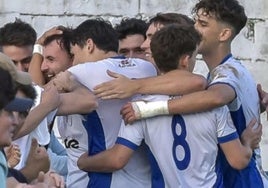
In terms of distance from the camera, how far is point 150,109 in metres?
4.98

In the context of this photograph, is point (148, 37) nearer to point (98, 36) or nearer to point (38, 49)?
point (98, 36)

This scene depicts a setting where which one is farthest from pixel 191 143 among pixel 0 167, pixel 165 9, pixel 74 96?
pixel 165 9

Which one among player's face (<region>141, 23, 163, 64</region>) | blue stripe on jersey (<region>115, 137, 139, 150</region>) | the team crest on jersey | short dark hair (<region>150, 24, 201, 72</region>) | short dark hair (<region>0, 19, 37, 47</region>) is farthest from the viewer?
player's face (<region>141, 23, 163, 64</region>)

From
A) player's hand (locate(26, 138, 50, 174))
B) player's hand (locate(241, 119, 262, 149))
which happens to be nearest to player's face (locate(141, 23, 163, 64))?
player's hand (locate(241, 119, 262, 149))

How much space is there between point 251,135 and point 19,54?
1313mm

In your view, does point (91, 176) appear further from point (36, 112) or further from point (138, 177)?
point (36, 112)

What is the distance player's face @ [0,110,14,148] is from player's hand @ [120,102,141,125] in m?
1.34

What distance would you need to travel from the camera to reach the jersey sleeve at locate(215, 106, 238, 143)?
5.01 metres

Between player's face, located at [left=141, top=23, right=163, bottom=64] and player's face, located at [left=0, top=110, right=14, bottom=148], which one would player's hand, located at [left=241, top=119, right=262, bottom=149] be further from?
player's face, located at [left=0, top=110, right=14, bottom=148]

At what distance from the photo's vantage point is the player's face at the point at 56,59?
588cm

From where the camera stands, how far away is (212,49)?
539 cm

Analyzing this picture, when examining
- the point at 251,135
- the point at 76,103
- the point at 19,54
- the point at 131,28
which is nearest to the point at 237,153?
the point at 251,135

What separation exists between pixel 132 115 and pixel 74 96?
0.31 meters

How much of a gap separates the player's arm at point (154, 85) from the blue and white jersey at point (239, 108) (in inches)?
6.0
